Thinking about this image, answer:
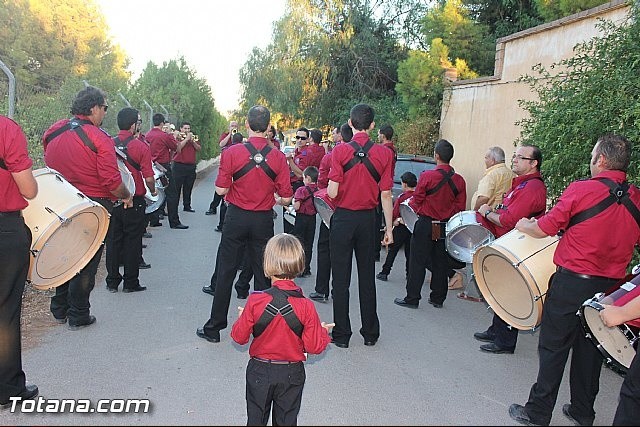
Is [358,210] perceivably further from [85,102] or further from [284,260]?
[85,102]

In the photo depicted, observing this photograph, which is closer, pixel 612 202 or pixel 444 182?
pixel 612 202

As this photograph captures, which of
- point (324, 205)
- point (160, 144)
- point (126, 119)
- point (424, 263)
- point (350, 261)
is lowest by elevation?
point (424, 263)

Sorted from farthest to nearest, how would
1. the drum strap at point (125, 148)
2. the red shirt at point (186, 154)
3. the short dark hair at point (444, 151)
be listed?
the red shirt at point (186, 154) → the drum strap at point (125, 148) → the short dark hair at point (444, 151)

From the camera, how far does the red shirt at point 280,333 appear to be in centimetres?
295

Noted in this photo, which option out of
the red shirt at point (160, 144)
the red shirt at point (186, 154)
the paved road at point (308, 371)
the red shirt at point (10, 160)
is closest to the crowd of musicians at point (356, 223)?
the red shirt at point (10, 160)

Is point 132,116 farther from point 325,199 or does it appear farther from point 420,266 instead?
point 420,266

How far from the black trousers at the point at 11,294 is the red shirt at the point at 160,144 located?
677cm

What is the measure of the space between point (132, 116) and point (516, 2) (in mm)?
13004

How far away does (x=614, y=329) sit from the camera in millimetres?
3418

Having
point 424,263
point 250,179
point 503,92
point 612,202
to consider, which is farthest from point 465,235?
point 503,92

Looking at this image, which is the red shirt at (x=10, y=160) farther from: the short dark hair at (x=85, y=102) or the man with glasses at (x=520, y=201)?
the man with glasses at (x=520, y=201)

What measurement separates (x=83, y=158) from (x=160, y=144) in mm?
5402

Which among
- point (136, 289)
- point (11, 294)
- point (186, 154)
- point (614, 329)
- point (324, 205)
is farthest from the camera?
point (186, 154)

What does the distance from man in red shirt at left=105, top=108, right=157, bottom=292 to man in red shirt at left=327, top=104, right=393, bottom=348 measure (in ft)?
8.42
